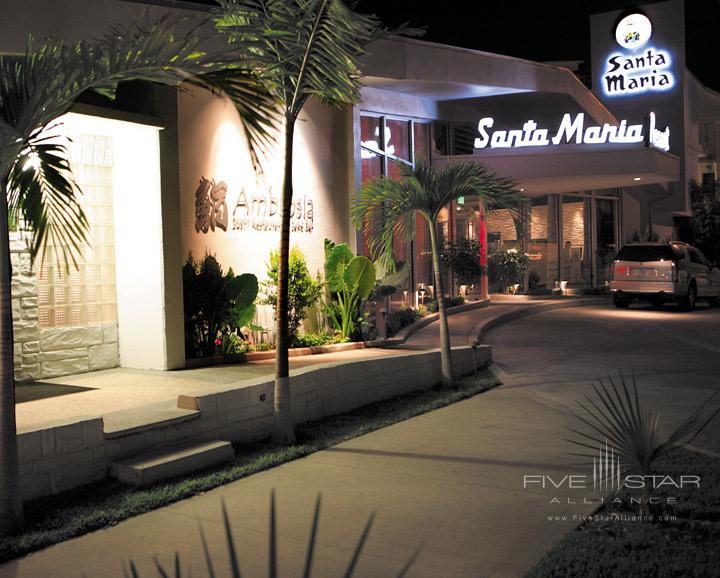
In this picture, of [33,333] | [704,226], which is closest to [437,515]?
[33,333]

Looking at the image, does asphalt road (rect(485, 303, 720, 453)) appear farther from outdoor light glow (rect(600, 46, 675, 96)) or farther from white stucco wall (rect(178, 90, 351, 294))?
outdoor light glow (rect(600, 46, 675, 96))

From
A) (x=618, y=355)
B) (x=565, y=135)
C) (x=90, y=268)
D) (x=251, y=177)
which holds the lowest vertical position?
(x=618, y=355)

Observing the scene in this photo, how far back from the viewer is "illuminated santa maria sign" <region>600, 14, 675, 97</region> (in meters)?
34.8

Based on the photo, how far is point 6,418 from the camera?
5.55 meters

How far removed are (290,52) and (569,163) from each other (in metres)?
15.2

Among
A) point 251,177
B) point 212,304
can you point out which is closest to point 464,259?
point 251,177

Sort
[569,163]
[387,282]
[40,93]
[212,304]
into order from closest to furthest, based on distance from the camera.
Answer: [40,93] → [212,304] → [387,282] → [569,163]

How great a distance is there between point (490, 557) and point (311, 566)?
3.59 feet

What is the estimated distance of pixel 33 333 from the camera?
985cm

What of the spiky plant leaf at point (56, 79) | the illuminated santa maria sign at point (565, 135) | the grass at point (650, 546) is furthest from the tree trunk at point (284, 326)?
the illuminated santa maria sign at point (565, 135)

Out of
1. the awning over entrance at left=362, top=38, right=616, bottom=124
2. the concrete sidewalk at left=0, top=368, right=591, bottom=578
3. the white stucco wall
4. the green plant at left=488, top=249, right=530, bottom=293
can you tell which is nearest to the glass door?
the green plant at left=488, top=249, right=530, bottom=293

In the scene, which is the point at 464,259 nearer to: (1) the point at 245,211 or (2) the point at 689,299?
(2) the point at 689,299

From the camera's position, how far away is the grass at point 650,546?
470 centimetres

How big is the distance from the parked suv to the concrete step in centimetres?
1714
